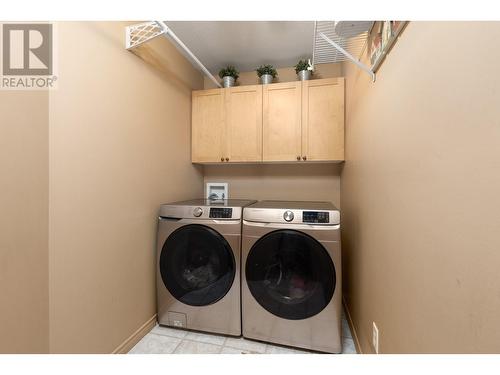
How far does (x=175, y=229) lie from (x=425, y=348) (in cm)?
148

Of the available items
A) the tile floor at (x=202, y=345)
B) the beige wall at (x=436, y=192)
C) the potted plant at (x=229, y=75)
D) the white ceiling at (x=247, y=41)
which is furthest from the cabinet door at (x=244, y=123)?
the tile floor at (x=202, y=345)

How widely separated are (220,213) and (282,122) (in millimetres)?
1075

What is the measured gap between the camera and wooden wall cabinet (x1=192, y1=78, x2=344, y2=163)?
195cm

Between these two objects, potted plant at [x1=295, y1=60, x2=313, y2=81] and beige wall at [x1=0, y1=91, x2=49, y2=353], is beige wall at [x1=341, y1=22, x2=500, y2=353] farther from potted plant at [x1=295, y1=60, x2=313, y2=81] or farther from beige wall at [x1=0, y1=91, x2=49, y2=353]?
beige wall at [x1=0, y1=91, x2=49, y2=353]

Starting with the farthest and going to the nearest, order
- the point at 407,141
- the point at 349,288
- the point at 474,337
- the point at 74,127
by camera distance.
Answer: the point at 349,288 → the point at 74,127 → the point at 407,141 → the point at 474,337

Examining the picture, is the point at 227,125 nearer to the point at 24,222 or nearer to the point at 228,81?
the point at 228,81

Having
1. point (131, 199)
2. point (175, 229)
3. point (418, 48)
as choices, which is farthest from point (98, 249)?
point (418, 48)

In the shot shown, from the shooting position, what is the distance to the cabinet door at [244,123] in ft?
6.80

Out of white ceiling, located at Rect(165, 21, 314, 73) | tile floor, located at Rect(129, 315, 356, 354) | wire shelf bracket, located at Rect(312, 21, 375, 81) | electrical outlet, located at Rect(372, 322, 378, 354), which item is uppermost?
white ceiling, located at Rect(165, 21, 314, 73)

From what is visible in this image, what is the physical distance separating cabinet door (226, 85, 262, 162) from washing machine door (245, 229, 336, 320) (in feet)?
3.03

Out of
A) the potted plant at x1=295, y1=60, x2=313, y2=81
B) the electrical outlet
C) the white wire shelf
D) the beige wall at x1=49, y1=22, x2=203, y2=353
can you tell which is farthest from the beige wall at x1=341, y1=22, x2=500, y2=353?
the beige wall at x1=49, y1=22, x2=203, y2=353

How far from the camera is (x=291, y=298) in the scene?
4.81 ft

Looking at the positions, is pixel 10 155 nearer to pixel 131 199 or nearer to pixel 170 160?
pixel 131 199

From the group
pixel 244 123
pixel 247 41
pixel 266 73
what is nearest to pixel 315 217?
pixel 244 123
